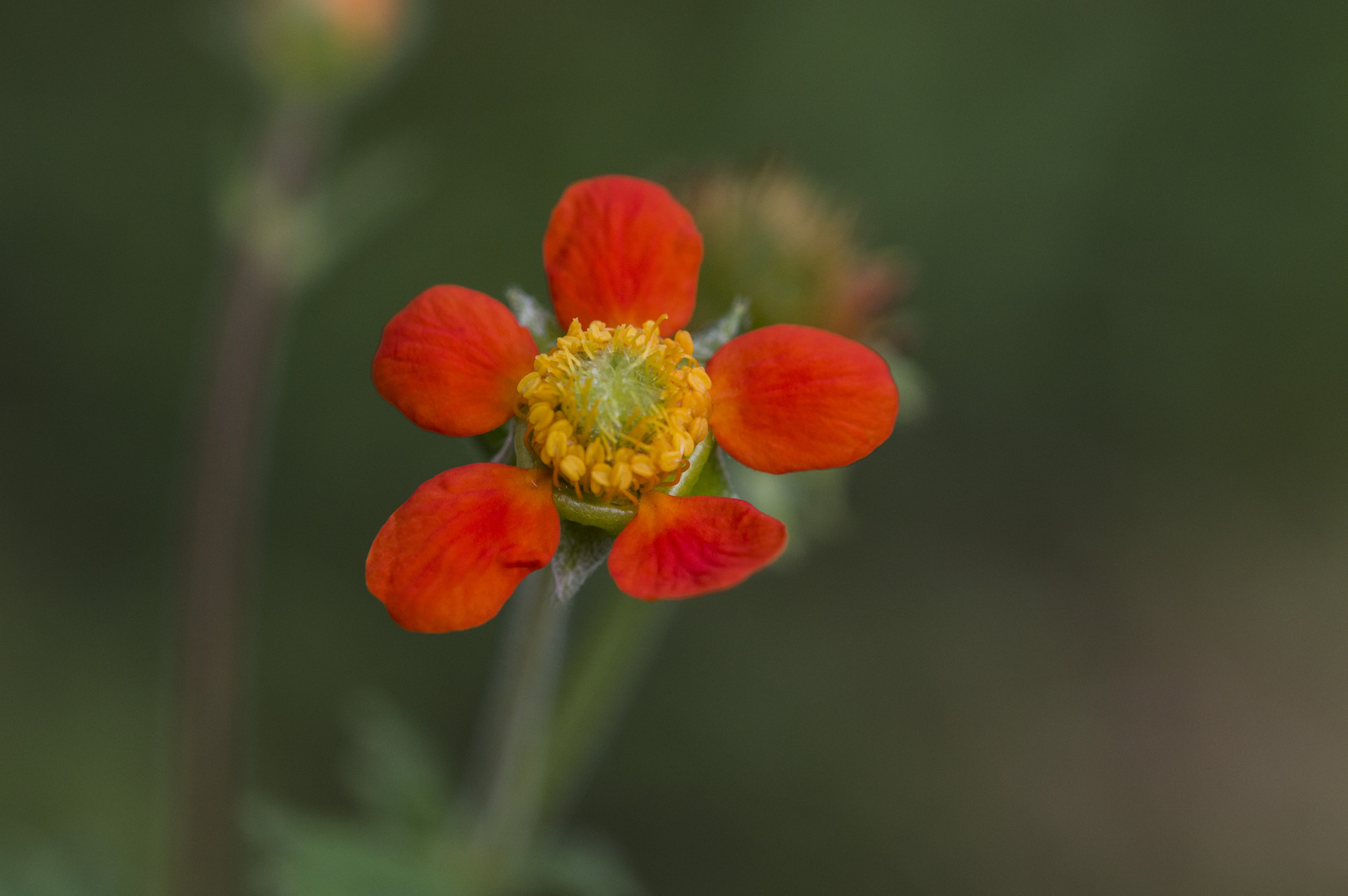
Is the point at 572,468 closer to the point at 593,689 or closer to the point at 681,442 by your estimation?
the point at 681,442

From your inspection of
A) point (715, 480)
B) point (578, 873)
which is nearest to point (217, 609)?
point (578, 873)

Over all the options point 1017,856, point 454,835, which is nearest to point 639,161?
point 454,835

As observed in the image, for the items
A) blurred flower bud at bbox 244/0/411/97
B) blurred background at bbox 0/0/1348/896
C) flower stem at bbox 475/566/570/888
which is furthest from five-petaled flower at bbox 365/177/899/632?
blurred background at bbox 0/0/1348/896

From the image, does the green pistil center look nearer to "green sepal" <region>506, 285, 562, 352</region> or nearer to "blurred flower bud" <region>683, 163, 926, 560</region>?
"green sepal" <region>506, 285, 562, 352</region>

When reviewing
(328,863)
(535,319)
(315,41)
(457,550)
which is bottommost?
(328,863)

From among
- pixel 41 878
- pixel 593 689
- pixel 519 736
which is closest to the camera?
pixel 519 736

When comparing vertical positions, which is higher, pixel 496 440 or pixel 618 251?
pixel 618 251
